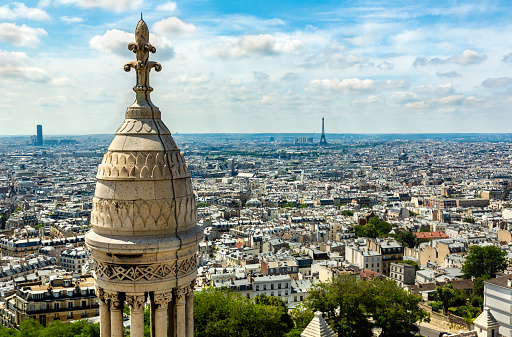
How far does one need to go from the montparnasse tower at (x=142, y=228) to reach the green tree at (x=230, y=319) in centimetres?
3211

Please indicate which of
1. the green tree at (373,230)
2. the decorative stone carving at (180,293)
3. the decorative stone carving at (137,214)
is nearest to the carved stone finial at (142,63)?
the decorative stone carving at (137,214)

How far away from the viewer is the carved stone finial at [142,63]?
312 inches

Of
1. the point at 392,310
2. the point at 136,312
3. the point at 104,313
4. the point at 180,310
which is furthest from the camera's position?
the point at 392,310

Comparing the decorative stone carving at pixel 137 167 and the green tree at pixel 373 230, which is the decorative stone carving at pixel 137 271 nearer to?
the decorative stone carving at pixel 137 167

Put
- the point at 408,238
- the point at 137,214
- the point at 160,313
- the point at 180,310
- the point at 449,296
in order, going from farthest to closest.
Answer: the point at 408,238
the point at 449,296
the point at 180,310
the point at 160,313
the point at 137,214

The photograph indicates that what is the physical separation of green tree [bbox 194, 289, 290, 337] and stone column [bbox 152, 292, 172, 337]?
1264 inches

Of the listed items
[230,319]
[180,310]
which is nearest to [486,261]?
[230,319]

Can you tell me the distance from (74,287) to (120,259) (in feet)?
149

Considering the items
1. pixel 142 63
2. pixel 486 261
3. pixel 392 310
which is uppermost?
pixel 142 63

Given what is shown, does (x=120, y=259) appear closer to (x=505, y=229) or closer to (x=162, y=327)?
(x=162, y=327)

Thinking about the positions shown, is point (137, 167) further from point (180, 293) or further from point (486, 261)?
point (486, 261)

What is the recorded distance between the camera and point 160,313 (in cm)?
754

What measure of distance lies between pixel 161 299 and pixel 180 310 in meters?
0.42

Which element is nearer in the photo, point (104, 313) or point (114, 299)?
point (114, 299)
